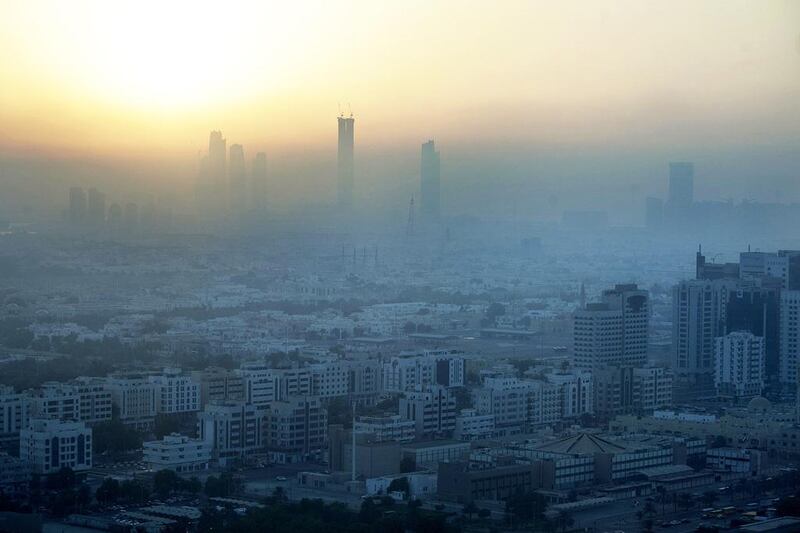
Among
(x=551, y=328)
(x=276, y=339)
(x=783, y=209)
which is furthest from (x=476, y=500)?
(x=783, y=209)

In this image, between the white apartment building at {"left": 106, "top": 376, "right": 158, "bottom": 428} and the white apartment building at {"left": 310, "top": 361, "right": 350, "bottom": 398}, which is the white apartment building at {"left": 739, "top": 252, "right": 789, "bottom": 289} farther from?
the white apartment building at {"left": 106, "top": 376, "right": 158, "bottom": 428}

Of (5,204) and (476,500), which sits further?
(5,204)

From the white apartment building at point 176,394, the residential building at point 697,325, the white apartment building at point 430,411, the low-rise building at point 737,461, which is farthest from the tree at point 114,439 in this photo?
the residential building at point 697,325

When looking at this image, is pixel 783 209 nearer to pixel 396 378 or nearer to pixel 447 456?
pixel 396 378

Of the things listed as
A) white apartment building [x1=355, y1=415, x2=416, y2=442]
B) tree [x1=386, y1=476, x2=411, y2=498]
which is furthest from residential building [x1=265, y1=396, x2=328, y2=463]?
tree [x1=386, y1=476, x2=411, y2=498]

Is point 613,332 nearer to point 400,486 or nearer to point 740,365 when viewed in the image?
point 740,365

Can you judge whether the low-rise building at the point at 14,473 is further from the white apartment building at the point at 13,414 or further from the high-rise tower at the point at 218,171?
the high-rise tower at the point at 218,171
